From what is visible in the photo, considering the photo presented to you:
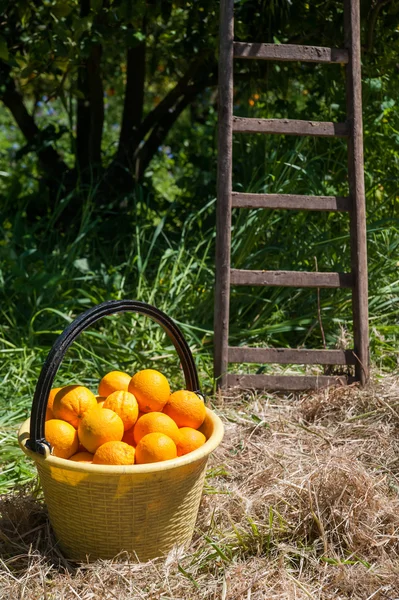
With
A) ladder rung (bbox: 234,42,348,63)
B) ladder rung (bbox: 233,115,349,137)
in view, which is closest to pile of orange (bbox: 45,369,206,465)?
ladder rung (bbox: 233,115,349,137)

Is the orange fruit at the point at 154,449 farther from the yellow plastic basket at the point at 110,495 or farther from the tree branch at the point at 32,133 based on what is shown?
the tree branch at the point at 32,133

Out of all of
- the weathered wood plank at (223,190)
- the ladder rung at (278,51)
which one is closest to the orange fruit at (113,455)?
the weathered wood plank at (223,190)

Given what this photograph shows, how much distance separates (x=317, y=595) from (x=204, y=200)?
2457 millimetres

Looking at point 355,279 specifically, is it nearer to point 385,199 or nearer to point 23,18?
point 385,199

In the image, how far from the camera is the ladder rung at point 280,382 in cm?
279

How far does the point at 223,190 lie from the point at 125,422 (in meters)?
1.24

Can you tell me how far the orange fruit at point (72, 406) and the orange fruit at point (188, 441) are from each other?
238 mm

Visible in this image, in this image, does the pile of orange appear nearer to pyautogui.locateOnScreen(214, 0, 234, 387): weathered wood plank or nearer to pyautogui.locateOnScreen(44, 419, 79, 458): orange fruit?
pyautogui.locateOnScreen(44, 419, 79, 458): orange fruit

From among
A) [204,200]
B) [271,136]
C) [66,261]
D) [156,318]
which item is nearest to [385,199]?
[271,136]

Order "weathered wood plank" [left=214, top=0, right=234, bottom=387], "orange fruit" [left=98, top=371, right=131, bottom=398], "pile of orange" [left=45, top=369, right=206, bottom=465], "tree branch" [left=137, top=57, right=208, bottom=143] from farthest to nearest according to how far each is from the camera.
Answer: "tree branch" [left=137, top=57, right=208, bottom=143] → "weathered wood plank" [left=214, top=0, right=234, bottom=387] → "orange fruit" [left=98, top=371, right=131, bottom=398] → "pile of orange" [left=45, top=369, right=206, bottom=465]

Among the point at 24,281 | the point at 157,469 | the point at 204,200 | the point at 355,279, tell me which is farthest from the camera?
the point at 204,200

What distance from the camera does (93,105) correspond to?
384 centimetres

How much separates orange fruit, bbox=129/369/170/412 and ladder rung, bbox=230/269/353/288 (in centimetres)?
101

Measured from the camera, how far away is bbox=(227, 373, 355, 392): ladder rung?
279 centimetres
